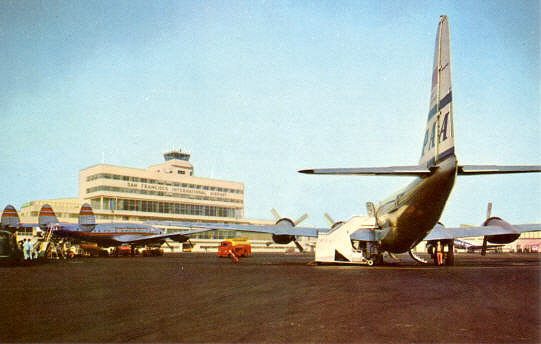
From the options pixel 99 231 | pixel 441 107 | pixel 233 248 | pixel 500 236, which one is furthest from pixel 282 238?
pixel 99 231

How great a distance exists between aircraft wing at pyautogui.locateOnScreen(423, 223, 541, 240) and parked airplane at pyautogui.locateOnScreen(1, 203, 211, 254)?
23.0 meters

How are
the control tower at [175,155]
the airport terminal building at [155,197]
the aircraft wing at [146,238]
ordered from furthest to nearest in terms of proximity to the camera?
1. the control tower at [175,155]
2. the airport terminal building at [155,197]
3. the aircraft wing at [146,238]

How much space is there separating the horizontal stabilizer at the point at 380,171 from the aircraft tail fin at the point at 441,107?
62.2 inches

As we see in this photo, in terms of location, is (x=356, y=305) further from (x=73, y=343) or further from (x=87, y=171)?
(x=87, y=171)

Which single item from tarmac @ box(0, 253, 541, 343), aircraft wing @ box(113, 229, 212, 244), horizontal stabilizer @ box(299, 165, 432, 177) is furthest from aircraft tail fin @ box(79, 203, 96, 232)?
horizontal stabilizer @ box(299, 165, 432, 177)

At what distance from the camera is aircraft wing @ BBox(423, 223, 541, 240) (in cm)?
2647

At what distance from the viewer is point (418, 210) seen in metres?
21.1

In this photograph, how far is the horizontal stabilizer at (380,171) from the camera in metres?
14.7

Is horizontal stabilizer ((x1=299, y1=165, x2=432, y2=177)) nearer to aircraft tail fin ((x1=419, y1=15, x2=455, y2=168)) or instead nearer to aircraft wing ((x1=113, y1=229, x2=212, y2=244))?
aircraft tail fin ((x1=419, y1=15, x2=455, y2=168))

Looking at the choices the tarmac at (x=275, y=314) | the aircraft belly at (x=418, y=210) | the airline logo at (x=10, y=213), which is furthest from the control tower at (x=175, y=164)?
the tarmac at (x=275, y=314)

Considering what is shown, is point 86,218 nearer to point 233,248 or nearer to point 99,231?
point 99,231

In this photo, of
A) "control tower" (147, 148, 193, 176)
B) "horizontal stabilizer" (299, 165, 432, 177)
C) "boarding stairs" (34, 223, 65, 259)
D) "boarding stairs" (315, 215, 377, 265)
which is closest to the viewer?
"horizontal stabilizer" (299, 165, 432, 177)

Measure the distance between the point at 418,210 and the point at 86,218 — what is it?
36.0 m

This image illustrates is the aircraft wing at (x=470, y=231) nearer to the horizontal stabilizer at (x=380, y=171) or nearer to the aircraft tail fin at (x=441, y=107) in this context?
the aircraft tail fin at (x=441, y=107)
